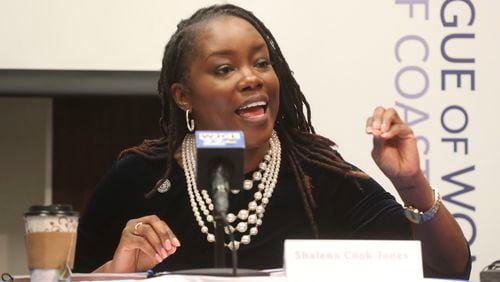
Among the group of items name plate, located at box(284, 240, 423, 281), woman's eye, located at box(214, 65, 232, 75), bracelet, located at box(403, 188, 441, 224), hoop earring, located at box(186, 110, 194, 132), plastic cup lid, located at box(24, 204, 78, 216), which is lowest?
name plate, located at box(284, 240, 423, 281)

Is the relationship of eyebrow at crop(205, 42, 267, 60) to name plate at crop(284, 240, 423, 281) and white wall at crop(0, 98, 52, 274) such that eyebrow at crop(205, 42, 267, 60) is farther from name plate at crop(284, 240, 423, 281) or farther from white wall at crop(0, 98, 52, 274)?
white wall at crop(0, 98, 52, 274)

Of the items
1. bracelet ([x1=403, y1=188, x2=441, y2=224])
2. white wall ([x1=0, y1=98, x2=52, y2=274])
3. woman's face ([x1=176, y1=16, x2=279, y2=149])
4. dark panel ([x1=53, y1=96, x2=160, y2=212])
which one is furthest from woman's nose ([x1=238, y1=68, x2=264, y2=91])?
white wall ([x1=0, y1=98, x2=52, y2=274])

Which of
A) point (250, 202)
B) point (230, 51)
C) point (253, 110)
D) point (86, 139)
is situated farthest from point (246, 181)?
point (86, 139)

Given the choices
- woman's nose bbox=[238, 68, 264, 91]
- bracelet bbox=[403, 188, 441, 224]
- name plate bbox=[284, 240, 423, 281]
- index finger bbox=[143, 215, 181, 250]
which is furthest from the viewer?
woman's nose bbox=[238, 68, 264, 91]

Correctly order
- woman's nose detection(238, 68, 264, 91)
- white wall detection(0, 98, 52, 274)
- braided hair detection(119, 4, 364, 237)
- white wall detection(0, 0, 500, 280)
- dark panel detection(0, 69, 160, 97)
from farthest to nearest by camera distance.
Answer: white wall detection(0, 98, 52, 274)
dark panel detection(0, 69, 160, 97)
white wall detection(0, 0, 500, 280)
braided hair detection(119, 4, 364, 237)
woman's nose detection(238, 68, 264, 91)

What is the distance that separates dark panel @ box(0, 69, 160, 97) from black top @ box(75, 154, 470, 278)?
1.98ft

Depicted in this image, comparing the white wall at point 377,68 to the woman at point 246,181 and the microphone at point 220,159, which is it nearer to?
the woman at point 246,181

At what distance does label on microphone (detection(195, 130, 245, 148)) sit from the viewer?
1.36 m

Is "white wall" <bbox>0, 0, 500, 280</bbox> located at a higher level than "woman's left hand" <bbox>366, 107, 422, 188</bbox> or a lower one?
higher

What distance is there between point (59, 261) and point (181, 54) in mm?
812

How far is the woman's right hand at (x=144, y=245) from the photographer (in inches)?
65.4

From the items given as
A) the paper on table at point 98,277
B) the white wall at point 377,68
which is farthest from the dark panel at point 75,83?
the paper on table at point 98,277

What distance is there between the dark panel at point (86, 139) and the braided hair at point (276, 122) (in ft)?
2.98

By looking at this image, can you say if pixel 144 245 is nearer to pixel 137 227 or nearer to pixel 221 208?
pixel 137 227
